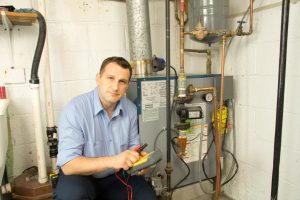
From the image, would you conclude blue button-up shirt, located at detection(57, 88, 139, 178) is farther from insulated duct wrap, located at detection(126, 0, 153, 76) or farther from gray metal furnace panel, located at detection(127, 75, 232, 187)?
insulated duct wrap, located at detection(126, 0, 153, 76)

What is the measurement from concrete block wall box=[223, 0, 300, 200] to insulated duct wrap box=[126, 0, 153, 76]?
25.7 inches

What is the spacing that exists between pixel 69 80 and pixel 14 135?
494mm

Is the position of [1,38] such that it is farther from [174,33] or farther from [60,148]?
[174,33]

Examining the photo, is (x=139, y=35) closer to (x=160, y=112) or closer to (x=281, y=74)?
(x=160, y=112)

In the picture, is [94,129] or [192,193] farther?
[192,193]

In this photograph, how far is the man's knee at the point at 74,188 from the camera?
1161mm

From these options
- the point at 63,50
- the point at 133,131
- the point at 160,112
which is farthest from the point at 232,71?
the point at 63,50

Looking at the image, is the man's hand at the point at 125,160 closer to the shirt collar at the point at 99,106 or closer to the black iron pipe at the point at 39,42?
the shirt collar at the point at 99,106

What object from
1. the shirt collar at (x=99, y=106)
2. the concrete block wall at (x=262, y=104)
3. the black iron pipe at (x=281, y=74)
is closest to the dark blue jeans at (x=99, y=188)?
the shirt collar at (x=99, y=106)

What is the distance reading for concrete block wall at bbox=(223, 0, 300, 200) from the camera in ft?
4.88

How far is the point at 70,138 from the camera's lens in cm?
124

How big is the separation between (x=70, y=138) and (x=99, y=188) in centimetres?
33

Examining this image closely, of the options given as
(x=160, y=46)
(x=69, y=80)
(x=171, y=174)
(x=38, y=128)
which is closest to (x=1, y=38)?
(x=69, y=80)

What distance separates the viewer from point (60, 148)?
4.05 ft
